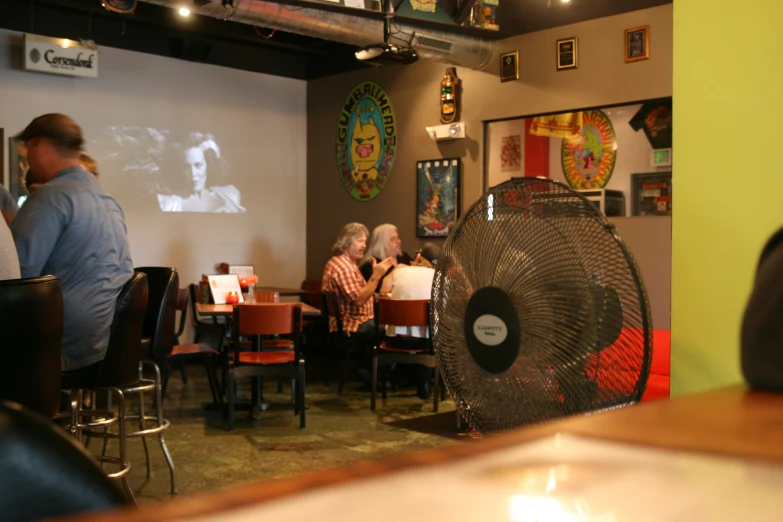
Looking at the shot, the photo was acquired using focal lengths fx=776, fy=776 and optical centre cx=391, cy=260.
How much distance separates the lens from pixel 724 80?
68.3 inches

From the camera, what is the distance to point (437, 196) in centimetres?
746

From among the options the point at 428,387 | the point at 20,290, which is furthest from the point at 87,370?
the point at 428,387

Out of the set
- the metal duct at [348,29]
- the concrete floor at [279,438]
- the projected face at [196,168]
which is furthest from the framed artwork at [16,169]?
the concrete floor at [279,438]

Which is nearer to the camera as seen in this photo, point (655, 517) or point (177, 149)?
point (655, 517)

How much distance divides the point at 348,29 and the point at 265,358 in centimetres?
281

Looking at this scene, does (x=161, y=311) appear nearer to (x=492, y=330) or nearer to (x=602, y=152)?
(x=492, y=330)

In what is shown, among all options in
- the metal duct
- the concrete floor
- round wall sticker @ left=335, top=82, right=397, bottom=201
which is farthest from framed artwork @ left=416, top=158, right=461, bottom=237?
the concrete floor

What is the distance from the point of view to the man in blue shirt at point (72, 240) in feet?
9.00

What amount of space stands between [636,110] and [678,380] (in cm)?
494

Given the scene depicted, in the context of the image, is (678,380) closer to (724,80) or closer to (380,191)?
(724,80)

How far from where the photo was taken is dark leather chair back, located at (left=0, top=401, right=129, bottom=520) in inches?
16.6

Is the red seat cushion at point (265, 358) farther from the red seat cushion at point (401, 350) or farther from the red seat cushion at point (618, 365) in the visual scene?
the red seat cushion at point (618, 365)

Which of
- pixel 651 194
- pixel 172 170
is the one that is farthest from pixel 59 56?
pixel 651 194

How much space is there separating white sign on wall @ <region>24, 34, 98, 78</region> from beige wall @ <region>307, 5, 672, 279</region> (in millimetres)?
2635
